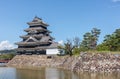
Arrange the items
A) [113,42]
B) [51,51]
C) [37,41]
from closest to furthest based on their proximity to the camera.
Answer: [113,42]
[51,51]
[37,41]

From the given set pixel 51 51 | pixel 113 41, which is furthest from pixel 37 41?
pixel 113 41

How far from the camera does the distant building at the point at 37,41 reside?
6906cm

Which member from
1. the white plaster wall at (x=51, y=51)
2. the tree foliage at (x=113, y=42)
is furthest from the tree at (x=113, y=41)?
the white plaster wall at (x=51, y=51)

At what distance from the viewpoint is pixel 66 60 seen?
54.1 m

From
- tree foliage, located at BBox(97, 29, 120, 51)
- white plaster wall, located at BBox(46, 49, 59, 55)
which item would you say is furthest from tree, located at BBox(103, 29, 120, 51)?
white plaster wall, located at BBox(46, 49, 59, 55)

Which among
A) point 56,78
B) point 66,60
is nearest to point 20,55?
point 66,60

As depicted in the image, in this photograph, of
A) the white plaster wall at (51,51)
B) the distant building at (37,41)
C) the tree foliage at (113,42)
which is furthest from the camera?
the distant building at (37,41)

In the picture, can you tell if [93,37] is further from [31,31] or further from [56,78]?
[56,78]

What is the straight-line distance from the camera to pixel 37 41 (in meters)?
70.9

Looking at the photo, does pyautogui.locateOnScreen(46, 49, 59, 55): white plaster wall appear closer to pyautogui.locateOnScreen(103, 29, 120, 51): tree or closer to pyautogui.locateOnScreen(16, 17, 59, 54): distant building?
pyautogui.locateOnScreen(16, 17, 59, 54): distant building

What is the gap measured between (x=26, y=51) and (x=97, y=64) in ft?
116

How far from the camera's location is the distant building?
69062 mm

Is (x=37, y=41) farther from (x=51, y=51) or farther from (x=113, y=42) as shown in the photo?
(x=113, y=42)

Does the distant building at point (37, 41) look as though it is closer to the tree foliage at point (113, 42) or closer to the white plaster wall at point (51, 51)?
the white plaster wall at point (51, 51)
